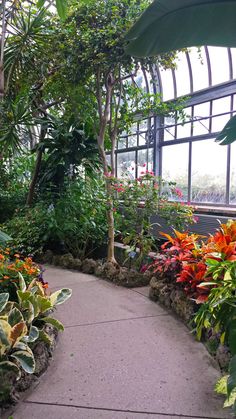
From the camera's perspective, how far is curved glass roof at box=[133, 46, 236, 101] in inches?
241

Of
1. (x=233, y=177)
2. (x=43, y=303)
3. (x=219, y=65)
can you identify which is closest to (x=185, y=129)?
(x=219, y=65)

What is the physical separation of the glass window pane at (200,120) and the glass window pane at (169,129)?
2.47 feet

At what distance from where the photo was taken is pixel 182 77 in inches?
298

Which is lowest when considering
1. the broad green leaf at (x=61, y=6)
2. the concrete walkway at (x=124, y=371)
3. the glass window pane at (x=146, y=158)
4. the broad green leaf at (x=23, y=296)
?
the concrete walkway at (x=124, y=371)

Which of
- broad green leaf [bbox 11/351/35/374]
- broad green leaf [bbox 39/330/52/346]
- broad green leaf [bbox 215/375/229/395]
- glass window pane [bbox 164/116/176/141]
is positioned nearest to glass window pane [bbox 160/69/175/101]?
glass window pane [bbox 164/116/176/141]

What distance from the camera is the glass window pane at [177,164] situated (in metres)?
7.24

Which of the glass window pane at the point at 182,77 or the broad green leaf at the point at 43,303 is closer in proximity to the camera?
the broad green leaf at the point at 43,303

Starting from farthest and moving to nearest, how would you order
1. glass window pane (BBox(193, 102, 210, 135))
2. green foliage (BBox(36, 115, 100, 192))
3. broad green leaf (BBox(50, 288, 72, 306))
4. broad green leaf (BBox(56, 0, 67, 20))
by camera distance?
glass window pane (BBox(193, 102, 210, 135)) → green foliage (BBox(36, 115, 100, 192)) → broad green leaf (BBox(50, 288, 72, 306)) → broad green leaf (BBox(56, 0, 67, 20))

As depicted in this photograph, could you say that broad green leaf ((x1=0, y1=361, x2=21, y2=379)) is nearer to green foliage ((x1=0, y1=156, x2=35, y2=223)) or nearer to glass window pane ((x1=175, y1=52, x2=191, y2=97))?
green foliage ((x1=0, y1=156, x2=35, y2=223))

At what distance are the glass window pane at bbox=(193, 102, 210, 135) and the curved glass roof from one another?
0.37m

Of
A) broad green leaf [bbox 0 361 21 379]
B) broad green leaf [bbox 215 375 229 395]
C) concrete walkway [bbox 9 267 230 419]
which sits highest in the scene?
broad green leaf [bbox 0 361 21 379]

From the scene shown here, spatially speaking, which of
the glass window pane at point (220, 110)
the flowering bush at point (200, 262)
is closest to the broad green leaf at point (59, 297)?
the flowering bush at point (200, 262)

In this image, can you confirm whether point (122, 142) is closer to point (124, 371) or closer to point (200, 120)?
point (200, 120)

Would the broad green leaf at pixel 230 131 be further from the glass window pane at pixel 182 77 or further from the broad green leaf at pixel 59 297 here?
the glass window pane at pixel 182 77
